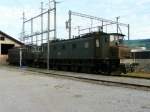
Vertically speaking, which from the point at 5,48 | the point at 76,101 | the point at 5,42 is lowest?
the point at 76,101

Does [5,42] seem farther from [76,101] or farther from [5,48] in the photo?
Result: [76,101]

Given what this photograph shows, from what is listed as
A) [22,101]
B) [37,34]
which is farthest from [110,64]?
[37,34]

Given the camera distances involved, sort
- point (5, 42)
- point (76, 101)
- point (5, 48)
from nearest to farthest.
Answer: point (76, 101)
point (5, 42)
point (5, 48)

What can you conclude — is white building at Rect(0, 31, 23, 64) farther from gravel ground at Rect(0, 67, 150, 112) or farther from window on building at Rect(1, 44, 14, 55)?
gravel ground at Rect(0, 67, 150, 112)

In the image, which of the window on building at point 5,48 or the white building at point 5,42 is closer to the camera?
the white building at point 5,42

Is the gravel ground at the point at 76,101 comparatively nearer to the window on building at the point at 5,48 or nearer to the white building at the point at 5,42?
the white building at the point at 5,42

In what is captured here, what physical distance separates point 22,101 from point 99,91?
4.22 meters

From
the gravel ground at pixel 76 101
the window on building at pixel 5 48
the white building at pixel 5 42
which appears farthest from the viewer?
the window on building at pixel 5 48

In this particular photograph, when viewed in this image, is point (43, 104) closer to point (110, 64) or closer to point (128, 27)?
point (110, 64)

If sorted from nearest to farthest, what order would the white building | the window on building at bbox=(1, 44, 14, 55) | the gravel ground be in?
the gravel ground
the white building
the window on building at bbox=(1, 44, 14, 55)

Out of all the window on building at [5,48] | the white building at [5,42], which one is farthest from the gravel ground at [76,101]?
the window on building at [5,48]

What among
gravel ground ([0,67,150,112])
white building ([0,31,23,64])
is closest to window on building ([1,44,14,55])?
white building ([0,31,23,64])

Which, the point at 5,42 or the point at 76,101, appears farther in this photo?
the point at 5,42

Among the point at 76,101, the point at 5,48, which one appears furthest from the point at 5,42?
the point at 76,101
